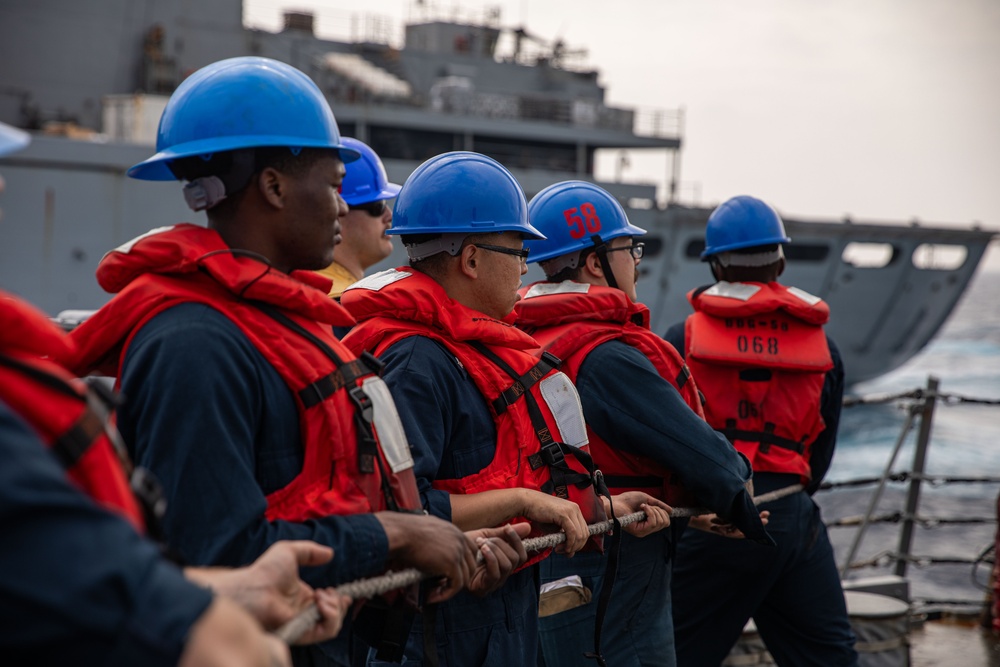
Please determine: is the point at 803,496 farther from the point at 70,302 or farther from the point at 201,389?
the point at 70,302

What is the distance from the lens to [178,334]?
1.71 metres

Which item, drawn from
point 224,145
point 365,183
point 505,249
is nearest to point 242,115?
point 224,145

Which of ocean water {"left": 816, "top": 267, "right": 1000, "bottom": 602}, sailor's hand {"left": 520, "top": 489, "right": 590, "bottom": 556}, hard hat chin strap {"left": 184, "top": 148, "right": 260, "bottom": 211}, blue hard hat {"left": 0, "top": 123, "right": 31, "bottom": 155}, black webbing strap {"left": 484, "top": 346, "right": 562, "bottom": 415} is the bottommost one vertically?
ocean water {"left": 816, "top": 267, "right": 1000, "bottom": 602}

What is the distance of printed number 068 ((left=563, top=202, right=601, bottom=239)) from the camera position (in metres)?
3.49

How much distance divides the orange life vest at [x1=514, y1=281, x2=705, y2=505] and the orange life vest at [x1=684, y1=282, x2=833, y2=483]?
632mm

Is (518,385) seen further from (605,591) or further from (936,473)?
(936,473)

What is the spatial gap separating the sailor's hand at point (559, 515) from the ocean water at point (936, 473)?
3758mm

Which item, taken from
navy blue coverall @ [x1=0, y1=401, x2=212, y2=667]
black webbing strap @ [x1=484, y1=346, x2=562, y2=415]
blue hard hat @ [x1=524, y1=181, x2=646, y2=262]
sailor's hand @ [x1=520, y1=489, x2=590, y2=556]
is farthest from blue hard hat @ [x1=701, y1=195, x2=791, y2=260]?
navy blue coverall @ [x1=0, y1=401, x2=212, y2=667]

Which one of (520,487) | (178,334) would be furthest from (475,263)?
(178,334)

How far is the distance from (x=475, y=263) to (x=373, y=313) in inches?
13.3

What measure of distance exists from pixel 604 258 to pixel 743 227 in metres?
1.01

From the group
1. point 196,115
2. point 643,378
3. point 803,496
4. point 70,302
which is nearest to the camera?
point 196,115

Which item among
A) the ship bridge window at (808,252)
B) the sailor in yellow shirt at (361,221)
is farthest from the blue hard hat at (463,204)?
the ship bridge window at (808,252)

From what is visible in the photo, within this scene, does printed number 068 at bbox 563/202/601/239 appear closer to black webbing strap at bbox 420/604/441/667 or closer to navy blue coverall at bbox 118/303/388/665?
black webbing strap at bbox 420/604/441/667
